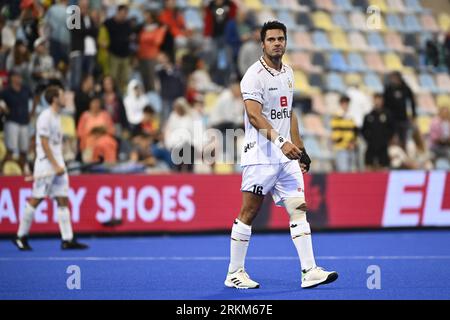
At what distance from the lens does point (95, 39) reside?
711 inches

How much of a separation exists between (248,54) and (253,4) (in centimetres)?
359

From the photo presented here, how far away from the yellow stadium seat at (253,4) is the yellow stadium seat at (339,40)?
1844mm

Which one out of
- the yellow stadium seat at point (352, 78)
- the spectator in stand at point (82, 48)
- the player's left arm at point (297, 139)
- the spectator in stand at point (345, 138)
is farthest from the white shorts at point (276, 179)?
the yellow stadium seat at point (352, 78)

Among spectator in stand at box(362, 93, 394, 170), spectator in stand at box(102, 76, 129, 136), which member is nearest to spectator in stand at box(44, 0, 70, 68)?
spectator in stand at box(102, 76, 129, 136)

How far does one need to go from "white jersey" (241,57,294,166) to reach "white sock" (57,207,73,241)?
196 inches

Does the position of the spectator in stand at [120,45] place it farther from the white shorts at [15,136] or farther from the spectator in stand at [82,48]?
the white shorts at [15,136]

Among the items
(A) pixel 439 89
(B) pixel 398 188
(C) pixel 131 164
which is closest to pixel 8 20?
(C) pixel 131 164

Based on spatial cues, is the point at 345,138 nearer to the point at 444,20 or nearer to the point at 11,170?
the point at 444,20

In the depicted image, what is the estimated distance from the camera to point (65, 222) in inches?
551

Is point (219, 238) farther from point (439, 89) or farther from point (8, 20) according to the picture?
point (439, 89)

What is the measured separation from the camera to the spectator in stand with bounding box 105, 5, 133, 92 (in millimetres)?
18344

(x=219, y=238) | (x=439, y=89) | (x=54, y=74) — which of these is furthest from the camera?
(x=439, y=89)

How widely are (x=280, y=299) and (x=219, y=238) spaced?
734cm

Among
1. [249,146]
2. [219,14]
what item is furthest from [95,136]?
[249,146]
